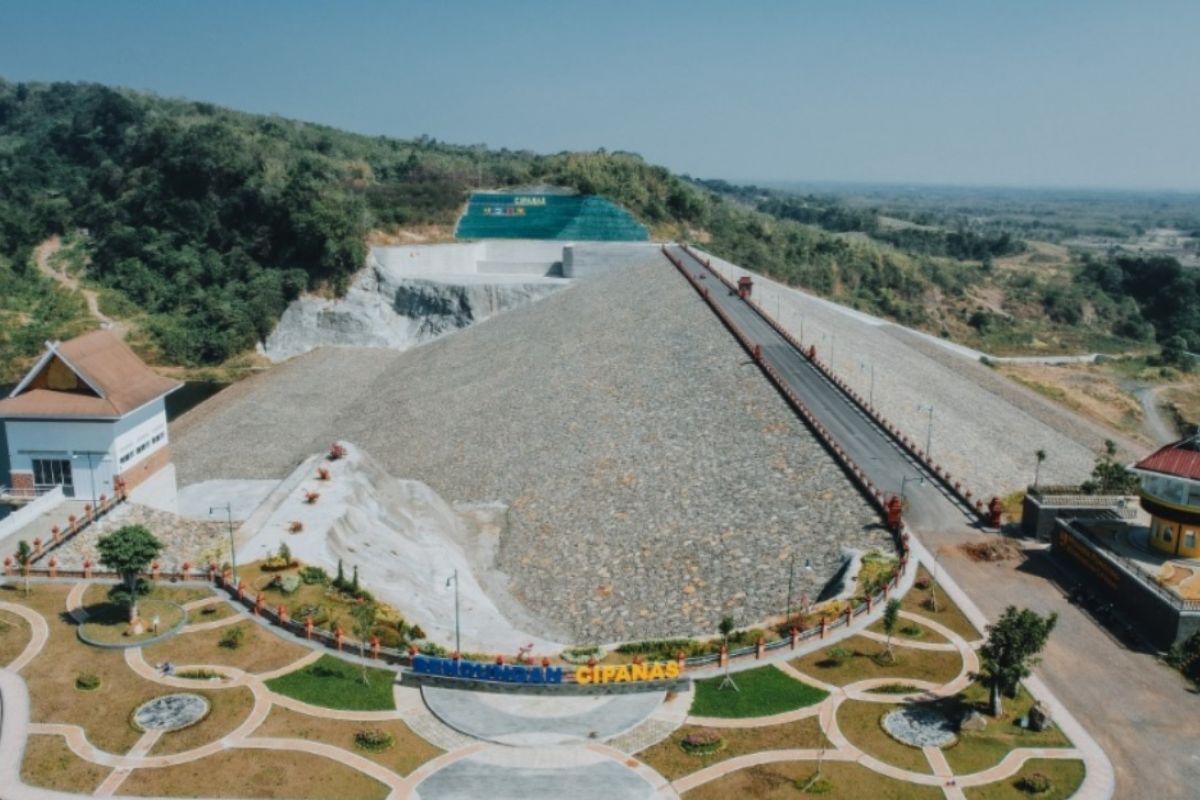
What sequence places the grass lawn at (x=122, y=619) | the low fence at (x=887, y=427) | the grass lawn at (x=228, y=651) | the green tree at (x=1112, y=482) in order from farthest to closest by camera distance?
the low fence at (x=887, y=427) → the green tree at (x=1112, y=482) → the grass lawn at (x=122, y=619) → the grass lawn at (x=228, y=651)

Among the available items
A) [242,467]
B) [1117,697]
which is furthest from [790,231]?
[1117,697]

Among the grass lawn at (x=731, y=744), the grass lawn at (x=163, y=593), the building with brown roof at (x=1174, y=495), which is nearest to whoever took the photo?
the grass lawn at (x=731, y=744)

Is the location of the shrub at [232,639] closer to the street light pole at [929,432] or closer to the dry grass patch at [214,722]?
the dry grass patch at [214,722]

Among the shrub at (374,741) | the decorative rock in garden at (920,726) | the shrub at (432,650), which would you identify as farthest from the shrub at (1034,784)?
the shrub at (432,650)

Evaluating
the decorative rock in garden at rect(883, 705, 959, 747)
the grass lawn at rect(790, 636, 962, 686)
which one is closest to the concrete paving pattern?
the grass lawn at rect(790, 636, 962, 686)

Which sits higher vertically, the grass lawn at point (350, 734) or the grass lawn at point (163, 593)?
the grass lawn at point (163, 593)

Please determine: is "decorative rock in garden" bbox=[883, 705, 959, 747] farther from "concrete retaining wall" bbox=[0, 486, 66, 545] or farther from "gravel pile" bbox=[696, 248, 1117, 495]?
"concrete retaining wall" bbox=[0, 486, 66, 545]

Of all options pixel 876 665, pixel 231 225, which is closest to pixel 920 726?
pixel 876 665

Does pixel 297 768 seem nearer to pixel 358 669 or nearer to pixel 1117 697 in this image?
pixel 358 669
